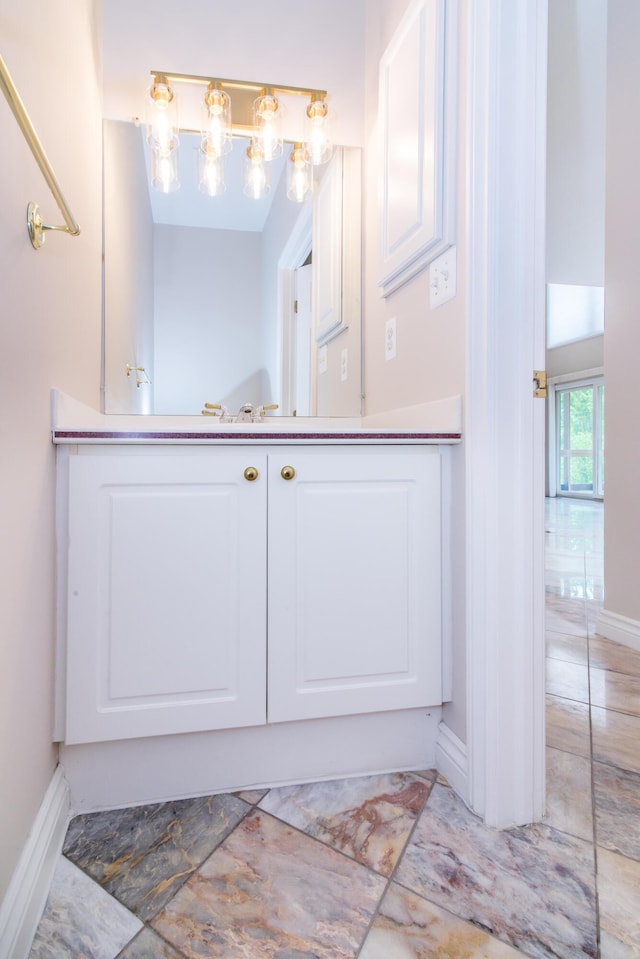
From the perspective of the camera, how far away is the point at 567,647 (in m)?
2.07

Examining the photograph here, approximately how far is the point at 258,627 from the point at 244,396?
0.95m

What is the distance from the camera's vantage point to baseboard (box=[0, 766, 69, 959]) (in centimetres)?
72

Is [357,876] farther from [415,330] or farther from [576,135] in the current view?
[576,135]

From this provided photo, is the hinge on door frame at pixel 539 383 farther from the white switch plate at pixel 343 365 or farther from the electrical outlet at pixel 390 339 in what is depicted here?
the white switch plate at pixel 343 365

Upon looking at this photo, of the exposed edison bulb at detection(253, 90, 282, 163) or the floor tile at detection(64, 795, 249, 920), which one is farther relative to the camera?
the exposed edison bulb at detection(253, 90, 282, 163)

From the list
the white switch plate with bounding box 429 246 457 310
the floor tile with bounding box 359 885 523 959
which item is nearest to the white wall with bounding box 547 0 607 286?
the white switch plate with bounding box 429 246 457 310

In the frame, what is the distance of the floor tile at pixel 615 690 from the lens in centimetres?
158

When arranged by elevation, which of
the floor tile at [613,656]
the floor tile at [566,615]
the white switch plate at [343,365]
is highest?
the white switch plate at [343,365]

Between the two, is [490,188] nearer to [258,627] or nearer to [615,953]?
[258,627]

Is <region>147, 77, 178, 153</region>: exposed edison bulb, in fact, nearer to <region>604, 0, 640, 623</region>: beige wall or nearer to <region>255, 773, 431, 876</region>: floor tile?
<region>604, 0, 640, 623</region>: beige wall

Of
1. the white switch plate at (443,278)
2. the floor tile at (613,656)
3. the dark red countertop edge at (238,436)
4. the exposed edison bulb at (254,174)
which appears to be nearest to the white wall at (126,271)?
the exposed edison bulb at (254,174)

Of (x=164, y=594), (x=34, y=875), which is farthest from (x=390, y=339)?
(x=34, y=875)

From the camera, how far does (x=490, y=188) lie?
1.03m

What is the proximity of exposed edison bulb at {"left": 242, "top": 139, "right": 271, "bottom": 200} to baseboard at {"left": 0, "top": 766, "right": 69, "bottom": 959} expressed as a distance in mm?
1860
